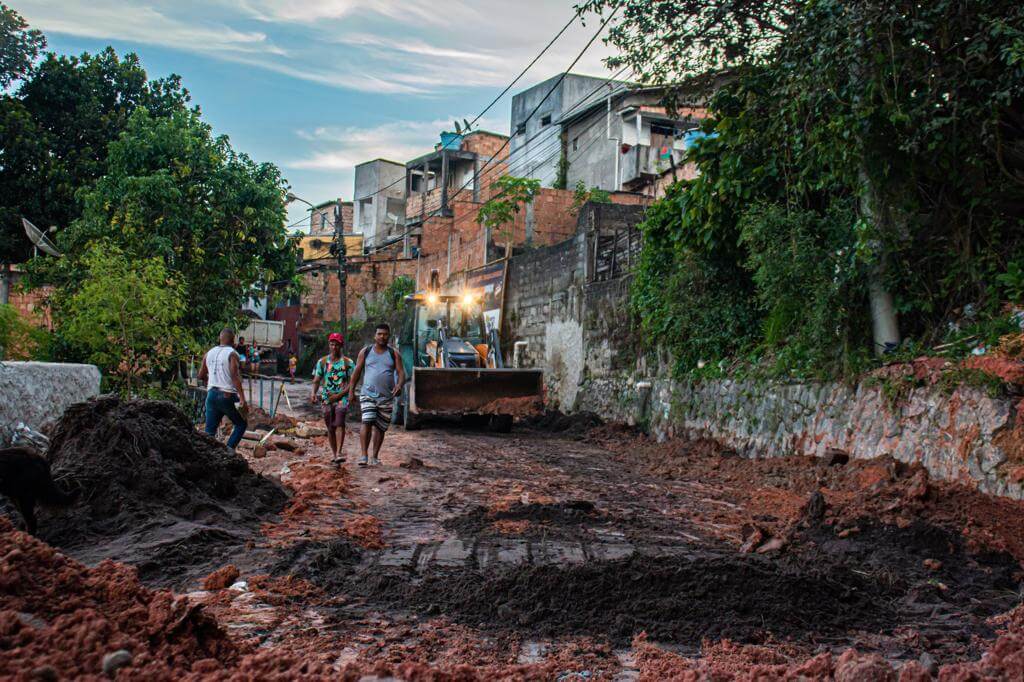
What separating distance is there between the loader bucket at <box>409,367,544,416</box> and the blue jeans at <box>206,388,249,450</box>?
21.0ft

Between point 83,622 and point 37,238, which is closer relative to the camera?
point 83,622

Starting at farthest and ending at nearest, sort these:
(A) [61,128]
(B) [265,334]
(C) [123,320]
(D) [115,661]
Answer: (B) [265,334], (A) [61,128], (C) [123,320], (D) [115,661]

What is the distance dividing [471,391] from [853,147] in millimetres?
9814

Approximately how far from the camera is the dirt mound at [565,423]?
18.4 m

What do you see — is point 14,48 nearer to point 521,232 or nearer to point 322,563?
point 521,232

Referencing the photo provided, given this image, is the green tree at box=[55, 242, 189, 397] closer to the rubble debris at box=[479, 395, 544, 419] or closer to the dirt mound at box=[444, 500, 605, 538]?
the rubble debris at box=[479, 395, 544, 419]

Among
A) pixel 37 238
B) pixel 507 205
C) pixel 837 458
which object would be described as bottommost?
pixel 837 458

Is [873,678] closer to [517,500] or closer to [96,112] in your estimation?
[517,500]

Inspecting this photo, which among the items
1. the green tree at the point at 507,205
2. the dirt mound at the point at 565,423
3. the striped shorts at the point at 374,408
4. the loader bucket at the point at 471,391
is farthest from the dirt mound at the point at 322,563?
the green tree at the point at 507,205

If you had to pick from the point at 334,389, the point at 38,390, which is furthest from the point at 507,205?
the point at 38,390

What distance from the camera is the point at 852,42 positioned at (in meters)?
8.66

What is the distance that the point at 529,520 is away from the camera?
23.6 ft

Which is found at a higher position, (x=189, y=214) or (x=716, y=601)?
(x=189, y=214)

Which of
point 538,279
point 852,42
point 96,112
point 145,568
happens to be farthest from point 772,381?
point 96,112
